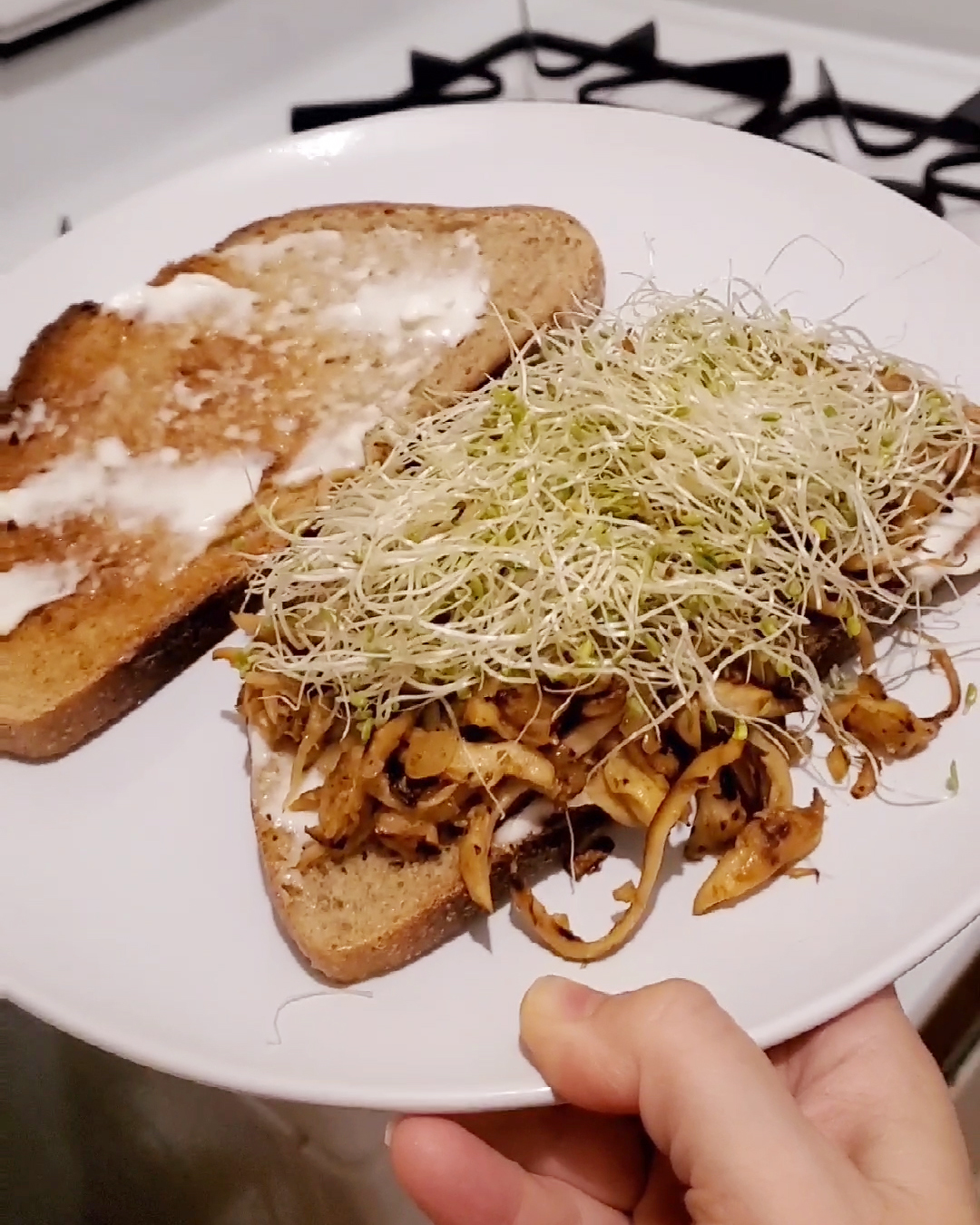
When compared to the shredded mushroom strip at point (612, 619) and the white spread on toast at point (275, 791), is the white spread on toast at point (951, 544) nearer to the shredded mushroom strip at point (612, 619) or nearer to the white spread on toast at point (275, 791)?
the shredded mushroom strip at point (612, 619)

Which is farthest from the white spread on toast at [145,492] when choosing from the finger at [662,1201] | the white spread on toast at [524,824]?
the finger at [662,1201]

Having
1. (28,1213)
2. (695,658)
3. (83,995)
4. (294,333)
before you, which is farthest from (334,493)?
(28,1213)

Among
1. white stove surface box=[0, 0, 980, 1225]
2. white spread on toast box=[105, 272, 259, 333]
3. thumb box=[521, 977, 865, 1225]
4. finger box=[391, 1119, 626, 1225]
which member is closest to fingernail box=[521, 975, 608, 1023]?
thumb box=[521, 977, 865, 1225]

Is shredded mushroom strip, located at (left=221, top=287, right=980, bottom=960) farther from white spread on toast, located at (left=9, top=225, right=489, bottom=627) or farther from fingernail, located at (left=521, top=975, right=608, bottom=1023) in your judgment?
white spread on toast, located at (left=9, top=225, right=489, bottom=627)

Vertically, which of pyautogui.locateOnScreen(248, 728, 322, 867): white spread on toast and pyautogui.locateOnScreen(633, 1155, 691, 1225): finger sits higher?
pyautogui.locateOnScreen(248, 728, 322, 867): white spread on toast

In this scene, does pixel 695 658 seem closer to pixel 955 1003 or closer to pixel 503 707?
pixel 503 707

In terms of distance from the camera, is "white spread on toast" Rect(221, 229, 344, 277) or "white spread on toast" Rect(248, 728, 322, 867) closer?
"white spread on toast" Rect(248, 728, 322, 867)

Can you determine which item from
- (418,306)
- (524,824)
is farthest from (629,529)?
(418,306)

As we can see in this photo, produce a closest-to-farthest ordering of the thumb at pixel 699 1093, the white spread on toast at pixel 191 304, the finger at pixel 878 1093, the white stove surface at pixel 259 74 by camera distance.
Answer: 1. the thumb at pixel 699 1093
2. the finger at pixel 878 1093
3. the white spread on toast at pixel 191 304
4. the white stove surface at pixel 259 74
